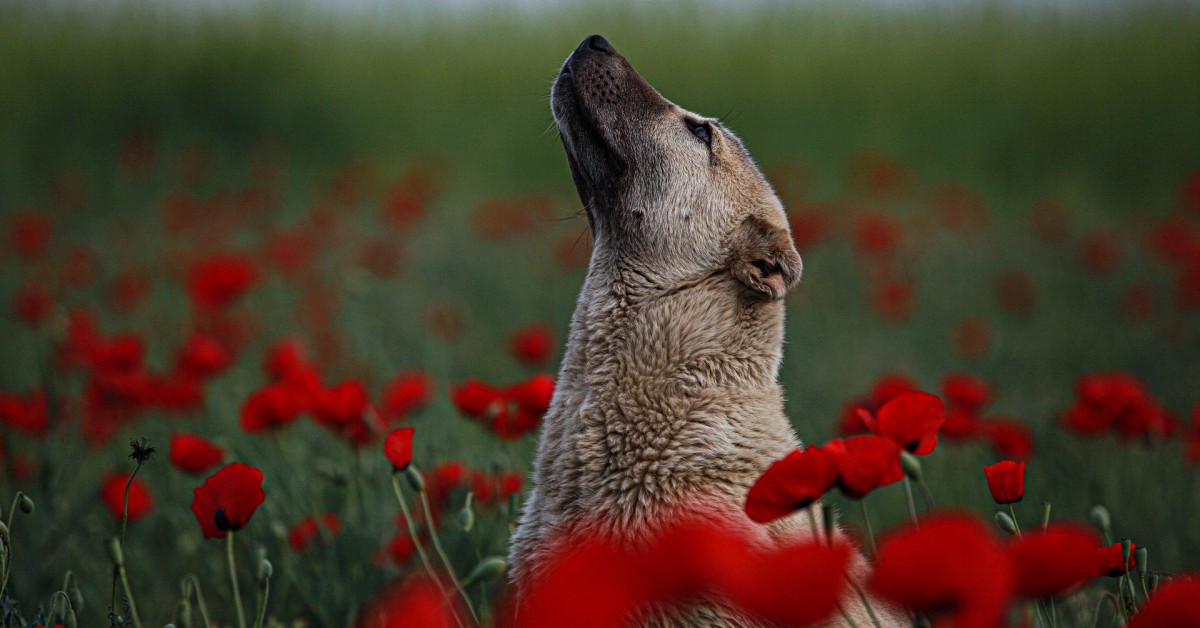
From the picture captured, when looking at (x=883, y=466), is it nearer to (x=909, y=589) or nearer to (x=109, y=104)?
(x=909, y=589)

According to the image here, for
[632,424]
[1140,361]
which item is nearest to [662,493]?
[632,424]

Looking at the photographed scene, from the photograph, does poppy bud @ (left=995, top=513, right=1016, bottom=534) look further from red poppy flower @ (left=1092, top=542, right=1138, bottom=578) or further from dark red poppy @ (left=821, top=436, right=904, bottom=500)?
dark red poppy @ (left=821, top=436, right=904, bottom=500)

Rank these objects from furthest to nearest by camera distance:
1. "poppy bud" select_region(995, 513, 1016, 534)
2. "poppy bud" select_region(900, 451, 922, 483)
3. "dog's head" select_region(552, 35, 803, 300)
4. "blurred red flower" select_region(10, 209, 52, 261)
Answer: "blurred red flower" select_region(10, 209, 52, 261) → "dog's head" select_region(552, 35, 803, 300) → "poppy bud" select_region(995, 513, 1016, 534) → "poppy bud" select_region(900, 451, 922, 483)

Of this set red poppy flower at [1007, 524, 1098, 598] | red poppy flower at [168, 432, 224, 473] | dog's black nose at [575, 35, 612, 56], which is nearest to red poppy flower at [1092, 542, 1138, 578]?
red poppy flower at [1007, 524, 1098, 598]

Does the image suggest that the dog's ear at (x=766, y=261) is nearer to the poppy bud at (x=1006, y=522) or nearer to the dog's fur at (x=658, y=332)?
the dog's fur at (x=658, y=332)

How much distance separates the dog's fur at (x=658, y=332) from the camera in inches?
98.1

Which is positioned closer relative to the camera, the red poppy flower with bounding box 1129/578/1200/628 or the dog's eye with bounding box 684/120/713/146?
the red poppy flower with bounding box 1129/578/1200/628

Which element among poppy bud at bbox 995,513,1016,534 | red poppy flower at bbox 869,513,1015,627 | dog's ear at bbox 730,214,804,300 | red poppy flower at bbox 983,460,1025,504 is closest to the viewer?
red poppy flower at bbox 869,513,1015,627

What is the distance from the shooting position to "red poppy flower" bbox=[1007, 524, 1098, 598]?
127 cm

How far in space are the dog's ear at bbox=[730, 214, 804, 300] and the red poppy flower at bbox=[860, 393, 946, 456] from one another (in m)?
1.03

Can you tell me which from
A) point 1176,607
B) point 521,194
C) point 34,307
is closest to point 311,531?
point 34,307

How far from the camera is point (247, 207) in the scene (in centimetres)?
722

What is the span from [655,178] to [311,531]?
5.00 feet

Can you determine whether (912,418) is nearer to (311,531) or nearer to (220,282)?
(311,531)
